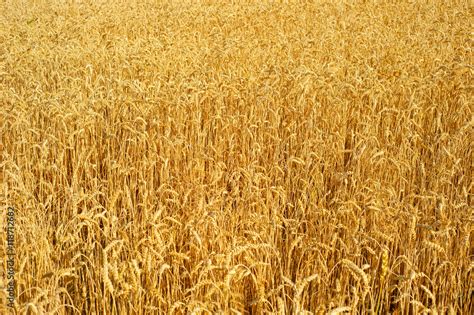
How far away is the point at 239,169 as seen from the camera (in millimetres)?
2703

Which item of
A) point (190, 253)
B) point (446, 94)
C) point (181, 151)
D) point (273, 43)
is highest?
point (273, 43)

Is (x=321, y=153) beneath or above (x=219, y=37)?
beneath

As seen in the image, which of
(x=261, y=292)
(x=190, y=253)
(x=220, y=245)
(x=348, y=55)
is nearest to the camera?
(x=261, y=292)

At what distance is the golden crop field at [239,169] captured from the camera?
82.2 inches

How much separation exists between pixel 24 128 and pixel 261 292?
102 inches

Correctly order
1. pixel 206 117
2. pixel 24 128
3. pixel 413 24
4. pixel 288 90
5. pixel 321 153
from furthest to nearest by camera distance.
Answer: pixel 413 24, pixel 288 90, pixel 206 117, pixel 24 128, pixel 321 153

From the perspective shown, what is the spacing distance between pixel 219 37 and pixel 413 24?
3279mm

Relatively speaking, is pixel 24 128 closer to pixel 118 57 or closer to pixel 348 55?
pixel 118 57

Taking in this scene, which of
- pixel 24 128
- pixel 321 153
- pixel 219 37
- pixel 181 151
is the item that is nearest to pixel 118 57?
pixel 219 37

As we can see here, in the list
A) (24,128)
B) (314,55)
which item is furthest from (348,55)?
(24,128)

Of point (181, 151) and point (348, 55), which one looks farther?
point (348, 55)

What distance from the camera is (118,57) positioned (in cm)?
569

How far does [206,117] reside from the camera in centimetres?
426

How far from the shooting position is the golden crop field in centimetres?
209
